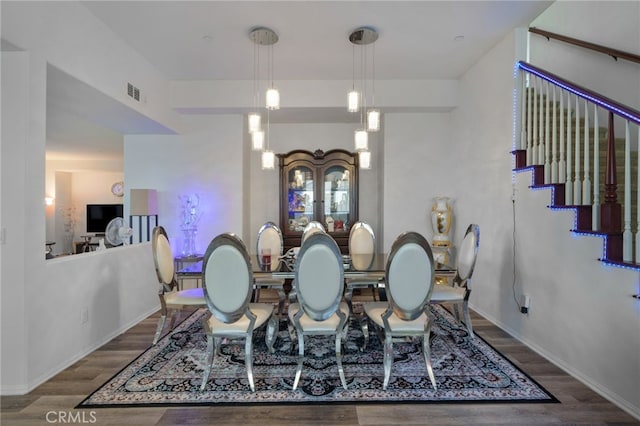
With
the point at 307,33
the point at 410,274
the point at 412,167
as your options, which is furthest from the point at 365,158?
the point at 412,167

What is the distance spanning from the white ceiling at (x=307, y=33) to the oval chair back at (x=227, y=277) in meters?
1.92

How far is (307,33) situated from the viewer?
3.12 metres

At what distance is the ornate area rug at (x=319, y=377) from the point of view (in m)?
2.04

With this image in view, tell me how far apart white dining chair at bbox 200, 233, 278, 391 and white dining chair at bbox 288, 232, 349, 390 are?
319 mm

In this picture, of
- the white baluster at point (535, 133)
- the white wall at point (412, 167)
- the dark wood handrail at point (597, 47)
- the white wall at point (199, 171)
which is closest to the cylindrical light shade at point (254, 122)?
the white wall at point (199, 171)

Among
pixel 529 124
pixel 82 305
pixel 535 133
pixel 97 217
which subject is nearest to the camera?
pixel 82 305

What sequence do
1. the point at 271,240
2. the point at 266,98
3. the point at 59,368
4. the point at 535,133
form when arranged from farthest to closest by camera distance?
1. the point at 271,240
2. the point at 266,98
3. the point at 535,133
4. the point at 59,368

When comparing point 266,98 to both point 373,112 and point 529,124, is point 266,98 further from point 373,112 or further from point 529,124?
point 529,124

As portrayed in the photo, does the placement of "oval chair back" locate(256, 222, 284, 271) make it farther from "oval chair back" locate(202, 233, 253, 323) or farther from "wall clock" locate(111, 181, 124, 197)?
"wall clock" locate(111, 181, 124, 197)

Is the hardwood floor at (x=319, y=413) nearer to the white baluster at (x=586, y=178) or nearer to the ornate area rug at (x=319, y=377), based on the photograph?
the ornate area rug at (x=319, y=377)

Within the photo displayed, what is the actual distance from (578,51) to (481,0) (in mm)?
1336

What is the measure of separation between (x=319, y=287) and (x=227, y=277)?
0.59m

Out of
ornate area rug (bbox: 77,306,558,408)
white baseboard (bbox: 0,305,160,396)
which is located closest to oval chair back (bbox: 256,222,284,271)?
ornate area rug (bbox: 77,306,558,408)

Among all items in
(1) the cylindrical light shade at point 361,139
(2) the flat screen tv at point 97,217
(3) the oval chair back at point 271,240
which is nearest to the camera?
(1) the cylindrical light shade at point 361,139
